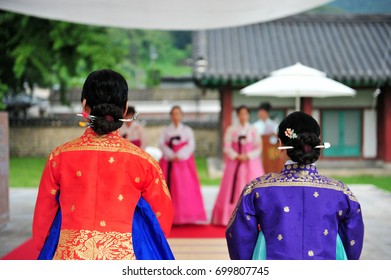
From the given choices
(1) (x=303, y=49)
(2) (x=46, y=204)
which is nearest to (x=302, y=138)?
(2) (x=46, y=204)

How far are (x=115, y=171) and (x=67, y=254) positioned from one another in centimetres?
39

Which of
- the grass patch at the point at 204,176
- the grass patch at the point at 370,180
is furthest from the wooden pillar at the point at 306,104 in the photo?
the grass patch at the point at 204,176

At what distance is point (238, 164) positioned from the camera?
20.2 feet

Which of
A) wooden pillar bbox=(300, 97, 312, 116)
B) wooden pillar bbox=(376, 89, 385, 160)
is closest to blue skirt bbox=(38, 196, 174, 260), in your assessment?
wooden pillar bbox=(300, 97, 312, 116)

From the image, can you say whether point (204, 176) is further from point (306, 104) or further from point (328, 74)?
point (328, 74)

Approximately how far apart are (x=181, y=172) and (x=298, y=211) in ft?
13.5

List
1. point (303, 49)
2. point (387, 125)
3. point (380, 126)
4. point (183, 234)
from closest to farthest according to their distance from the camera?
point (183, 234)
point (387, 125)
point (380, 126)
point (303, 49)

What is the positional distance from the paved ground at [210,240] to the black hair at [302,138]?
2499 mm

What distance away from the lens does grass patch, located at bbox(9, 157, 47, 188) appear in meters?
10.9

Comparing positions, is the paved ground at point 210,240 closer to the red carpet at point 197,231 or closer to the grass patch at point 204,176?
the red carpet at point 197,231

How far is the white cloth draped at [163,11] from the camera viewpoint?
5043 mm

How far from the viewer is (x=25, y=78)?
14734 mm
